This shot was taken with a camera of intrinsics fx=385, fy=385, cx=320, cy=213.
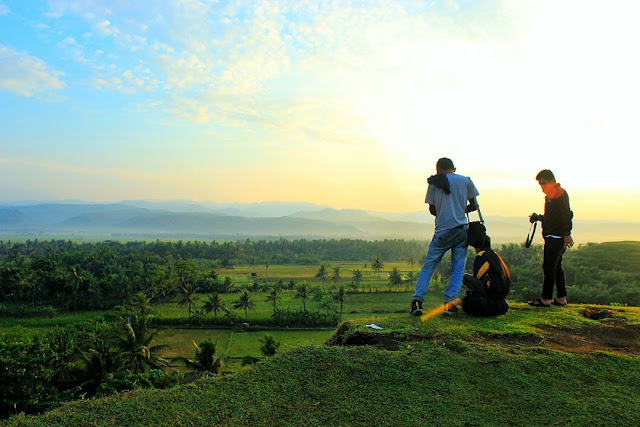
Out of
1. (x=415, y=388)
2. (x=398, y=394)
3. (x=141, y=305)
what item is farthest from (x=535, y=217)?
(x=141, y=305)

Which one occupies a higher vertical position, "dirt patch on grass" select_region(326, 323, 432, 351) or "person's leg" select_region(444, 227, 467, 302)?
"person's leg" select_region(444, 227, 467, 302)

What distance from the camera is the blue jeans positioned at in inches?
247

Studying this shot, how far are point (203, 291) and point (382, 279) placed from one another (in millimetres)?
34052

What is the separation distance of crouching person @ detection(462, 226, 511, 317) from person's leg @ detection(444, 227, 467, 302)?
19 centimetres

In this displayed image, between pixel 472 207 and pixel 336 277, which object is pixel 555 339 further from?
pixel 336 277

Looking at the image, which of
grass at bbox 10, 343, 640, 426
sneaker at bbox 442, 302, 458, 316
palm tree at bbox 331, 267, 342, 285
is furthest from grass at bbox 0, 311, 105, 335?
sneaker at bbox 442, 302, 458, 316

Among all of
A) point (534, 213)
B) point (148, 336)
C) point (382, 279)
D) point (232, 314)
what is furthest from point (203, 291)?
point (534, 213)

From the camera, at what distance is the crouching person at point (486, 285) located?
5.90 metres

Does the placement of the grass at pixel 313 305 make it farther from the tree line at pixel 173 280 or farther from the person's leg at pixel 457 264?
the person's leg at pixel 457 264

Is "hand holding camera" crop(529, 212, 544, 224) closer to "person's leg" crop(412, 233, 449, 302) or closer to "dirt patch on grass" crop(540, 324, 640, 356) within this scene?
"person's leg" crop(412, 233, 449, 302)

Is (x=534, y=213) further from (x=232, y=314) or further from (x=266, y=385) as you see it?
(x=232, y=314)

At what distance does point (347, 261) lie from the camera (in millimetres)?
115375

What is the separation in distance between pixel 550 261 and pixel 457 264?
1946 millimetres

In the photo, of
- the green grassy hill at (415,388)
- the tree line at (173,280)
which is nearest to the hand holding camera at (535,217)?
the green grassy hill at (415,388)
